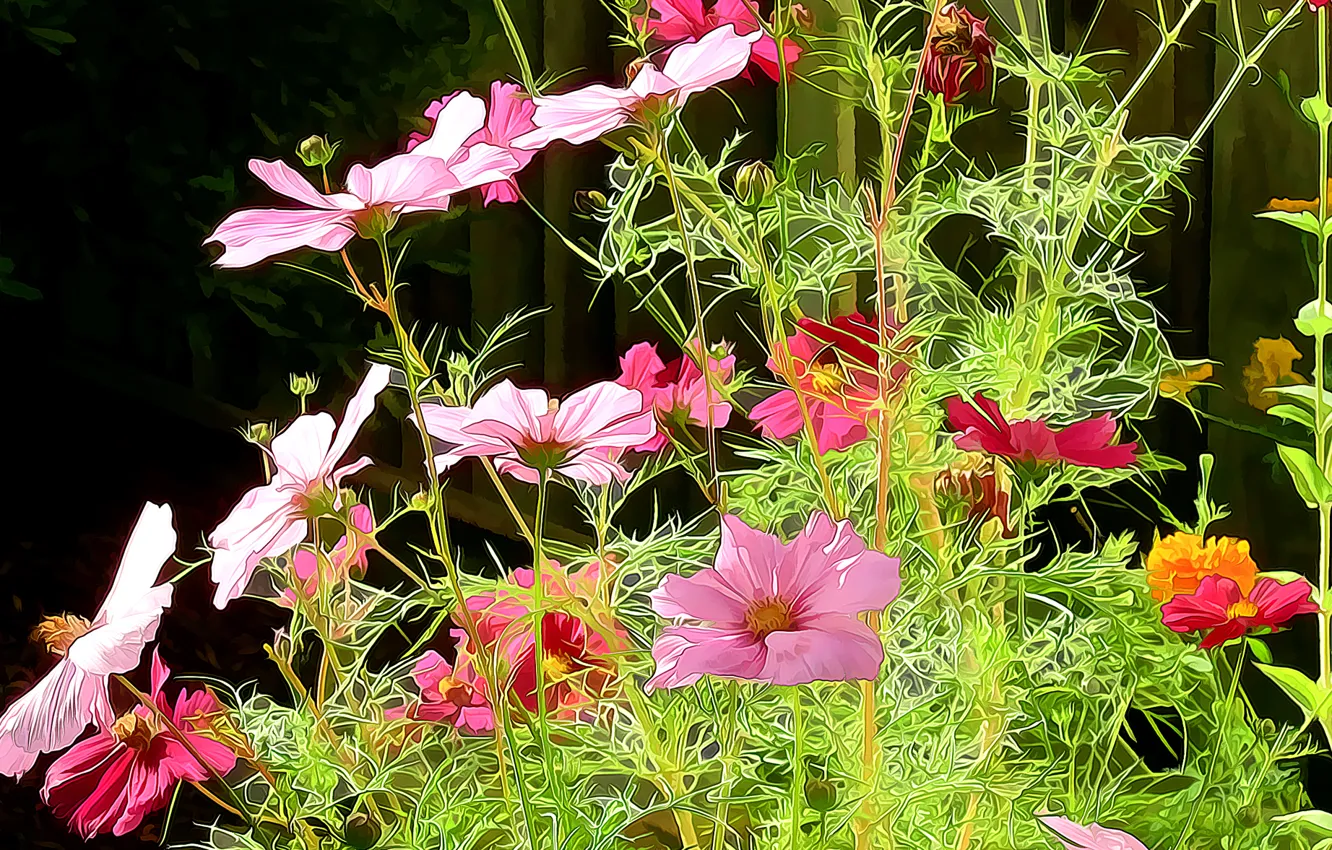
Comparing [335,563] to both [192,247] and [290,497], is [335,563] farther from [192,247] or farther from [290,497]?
[192,247]

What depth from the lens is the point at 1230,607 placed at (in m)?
0.55

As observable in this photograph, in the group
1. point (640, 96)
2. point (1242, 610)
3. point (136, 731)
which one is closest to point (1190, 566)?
point (1242, 610)

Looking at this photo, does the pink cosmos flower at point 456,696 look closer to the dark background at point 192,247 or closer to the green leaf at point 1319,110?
the green leaf at point 1319,110

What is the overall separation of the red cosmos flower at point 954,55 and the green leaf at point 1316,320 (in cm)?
18

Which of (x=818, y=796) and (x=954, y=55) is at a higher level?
(x=954, y=55)

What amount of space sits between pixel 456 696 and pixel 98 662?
22cm

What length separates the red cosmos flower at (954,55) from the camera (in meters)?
0.55

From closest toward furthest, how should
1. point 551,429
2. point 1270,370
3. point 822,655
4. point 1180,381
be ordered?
point 822,655, point 551,429, point 1180,381, point 1270,370

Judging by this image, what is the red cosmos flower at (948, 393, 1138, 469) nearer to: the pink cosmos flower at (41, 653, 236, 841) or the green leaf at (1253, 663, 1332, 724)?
the green leaf at (1253, 663, 1332, 724)

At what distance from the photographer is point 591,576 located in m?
0.62

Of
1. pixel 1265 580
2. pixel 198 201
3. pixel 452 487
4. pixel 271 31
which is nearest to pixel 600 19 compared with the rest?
pixel 452 487

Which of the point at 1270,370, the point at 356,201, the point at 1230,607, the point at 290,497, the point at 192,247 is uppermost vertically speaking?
the point at 356,201

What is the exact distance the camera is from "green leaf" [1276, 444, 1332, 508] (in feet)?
1.80

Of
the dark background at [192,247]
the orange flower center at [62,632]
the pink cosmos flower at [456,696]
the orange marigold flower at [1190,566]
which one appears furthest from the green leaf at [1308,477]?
the dark background at [192,247]
